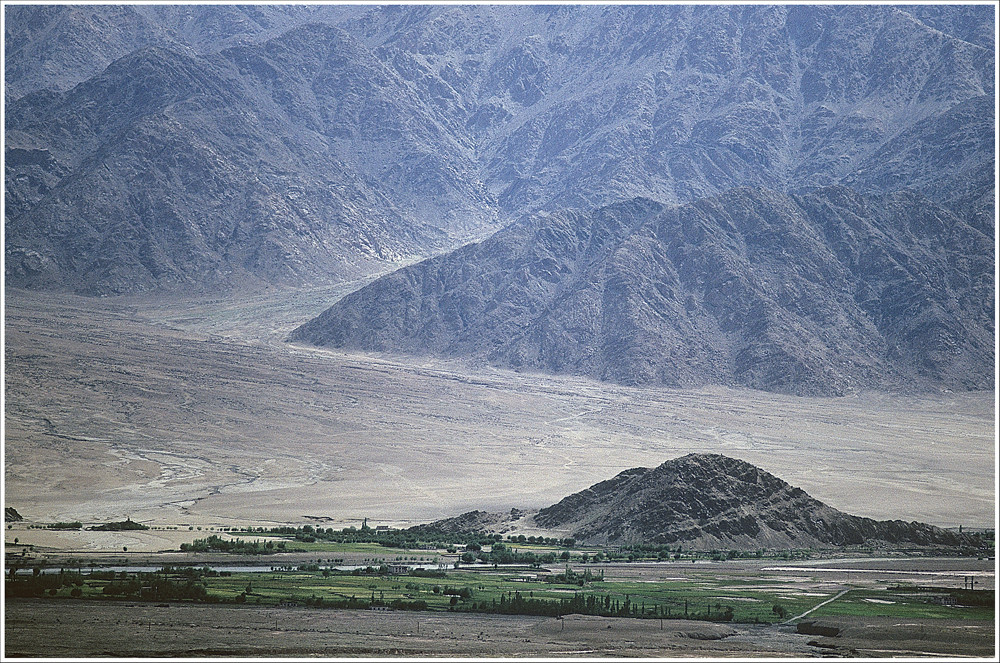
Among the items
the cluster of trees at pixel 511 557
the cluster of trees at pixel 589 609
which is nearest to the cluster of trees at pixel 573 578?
the cluster of trees at pixel 511 557

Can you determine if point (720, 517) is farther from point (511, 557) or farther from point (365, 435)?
point (365, 435)

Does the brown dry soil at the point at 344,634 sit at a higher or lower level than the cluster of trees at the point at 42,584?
lower

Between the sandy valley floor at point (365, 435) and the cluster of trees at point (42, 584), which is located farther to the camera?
the sandy valley floor at point (365, 435)

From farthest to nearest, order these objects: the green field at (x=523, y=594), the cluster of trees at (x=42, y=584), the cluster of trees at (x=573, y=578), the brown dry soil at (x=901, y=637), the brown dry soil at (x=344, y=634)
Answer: the cluster of trees at (x=573, y=578) < the green field at (x=523, y=594) < the cluster of trees at (x=42, y=584) < the brown dry soil at (x=901, y=637) < the brown dry soil at (x=344, y=634)

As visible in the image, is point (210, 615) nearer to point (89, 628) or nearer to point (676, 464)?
point (89, 628)

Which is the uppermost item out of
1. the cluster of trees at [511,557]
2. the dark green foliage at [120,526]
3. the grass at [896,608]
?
the dark green foliage at [120,526]

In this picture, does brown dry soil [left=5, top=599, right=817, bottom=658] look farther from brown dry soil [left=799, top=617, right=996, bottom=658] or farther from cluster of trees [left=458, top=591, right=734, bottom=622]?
brown dry soil [left=799, top=617, right=996, bottom=658]

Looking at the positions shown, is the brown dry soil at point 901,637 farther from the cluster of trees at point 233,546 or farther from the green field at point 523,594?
the cluster of trees at point 233,546

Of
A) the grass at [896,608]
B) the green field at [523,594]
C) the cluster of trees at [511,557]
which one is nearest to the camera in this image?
the green field at [523,594]
